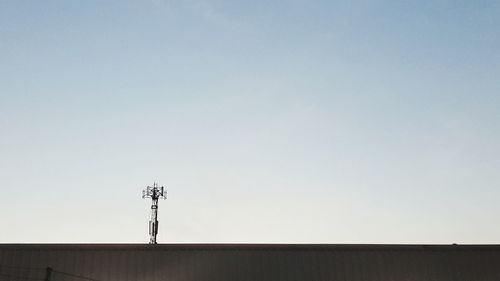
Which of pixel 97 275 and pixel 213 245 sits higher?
pixel 213 245

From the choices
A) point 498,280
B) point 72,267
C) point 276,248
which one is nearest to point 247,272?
point 276,248

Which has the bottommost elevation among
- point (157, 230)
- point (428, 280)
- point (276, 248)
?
point (428, 280)

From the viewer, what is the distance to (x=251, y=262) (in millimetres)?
23516

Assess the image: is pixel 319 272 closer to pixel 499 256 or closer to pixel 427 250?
pixel 427 250

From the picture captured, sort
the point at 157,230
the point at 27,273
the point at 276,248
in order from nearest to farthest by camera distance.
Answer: the point at 27,273, the point at 276,248, the point at 157,230

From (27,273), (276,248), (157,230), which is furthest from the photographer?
(157,230)

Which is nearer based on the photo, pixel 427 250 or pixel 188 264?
pixel 188 264

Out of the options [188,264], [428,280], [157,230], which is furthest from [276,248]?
[157,230]

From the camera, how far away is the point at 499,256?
25156 mm

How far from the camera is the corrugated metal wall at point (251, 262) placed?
890 inches

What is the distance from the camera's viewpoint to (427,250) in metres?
24.8

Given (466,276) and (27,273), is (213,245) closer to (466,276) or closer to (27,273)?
(27,273)

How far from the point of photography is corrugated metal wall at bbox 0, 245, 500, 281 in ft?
74.2

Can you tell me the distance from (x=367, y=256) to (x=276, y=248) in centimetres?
498
